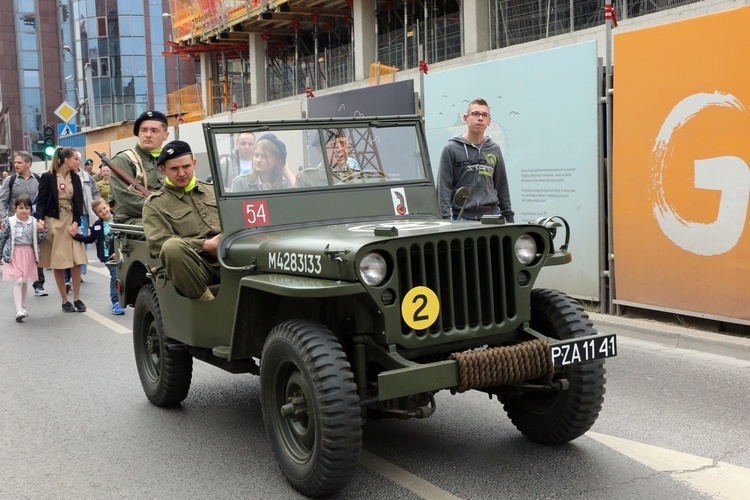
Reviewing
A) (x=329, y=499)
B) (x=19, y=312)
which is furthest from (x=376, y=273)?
(x=19, y=312)

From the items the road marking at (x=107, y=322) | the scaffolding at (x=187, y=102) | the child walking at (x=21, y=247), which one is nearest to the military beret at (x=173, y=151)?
the road marking at (x=107, y=322)

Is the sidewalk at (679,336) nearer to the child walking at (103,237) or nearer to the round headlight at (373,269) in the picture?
the round headlight at (373,269)

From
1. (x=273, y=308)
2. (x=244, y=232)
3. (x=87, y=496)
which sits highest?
(x=244, y=232)

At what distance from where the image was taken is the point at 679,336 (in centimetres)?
782

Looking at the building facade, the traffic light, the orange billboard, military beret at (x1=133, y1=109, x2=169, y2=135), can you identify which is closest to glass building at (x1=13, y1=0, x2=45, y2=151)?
the building facade

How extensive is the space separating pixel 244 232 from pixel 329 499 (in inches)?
66.3

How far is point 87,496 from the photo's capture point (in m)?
4.52

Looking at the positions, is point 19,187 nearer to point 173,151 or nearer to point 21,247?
point 21,247

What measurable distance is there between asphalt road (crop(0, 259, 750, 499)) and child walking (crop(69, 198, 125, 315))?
2.47 metres

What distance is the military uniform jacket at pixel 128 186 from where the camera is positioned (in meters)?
6.92

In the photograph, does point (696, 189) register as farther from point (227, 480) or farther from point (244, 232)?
point (227, 480)

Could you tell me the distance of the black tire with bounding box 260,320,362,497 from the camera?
3949 millimetres

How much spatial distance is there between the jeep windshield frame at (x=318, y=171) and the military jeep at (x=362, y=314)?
0.03 ft

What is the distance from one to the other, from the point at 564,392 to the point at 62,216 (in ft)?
27.1
